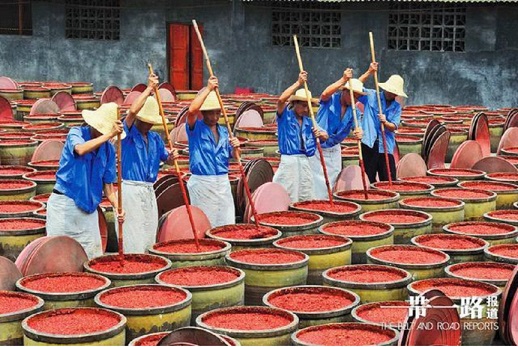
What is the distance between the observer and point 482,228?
9.79 m

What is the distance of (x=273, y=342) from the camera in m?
6.76

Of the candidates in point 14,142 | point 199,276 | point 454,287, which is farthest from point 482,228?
point 14,142

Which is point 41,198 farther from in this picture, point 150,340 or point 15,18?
point 15,18

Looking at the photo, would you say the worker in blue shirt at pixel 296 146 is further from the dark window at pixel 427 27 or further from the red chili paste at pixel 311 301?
the dark window at pixel 427 27

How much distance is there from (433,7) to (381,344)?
626 inches

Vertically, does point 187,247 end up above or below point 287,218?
below

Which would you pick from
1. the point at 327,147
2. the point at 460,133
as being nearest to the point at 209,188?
the point at 327,147

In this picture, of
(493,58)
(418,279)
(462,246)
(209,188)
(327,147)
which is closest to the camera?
(418,279)

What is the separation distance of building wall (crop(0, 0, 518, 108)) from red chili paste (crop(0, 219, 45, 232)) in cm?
1391

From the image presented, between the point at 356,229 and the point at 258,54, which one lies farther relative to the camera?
the point at 258,54

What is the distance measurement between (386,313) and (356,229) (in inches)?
92.5

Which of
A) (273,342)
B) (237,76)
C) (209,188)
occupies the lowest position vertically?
(273,342)

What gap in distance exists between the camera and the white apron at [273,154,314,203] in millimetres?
11367

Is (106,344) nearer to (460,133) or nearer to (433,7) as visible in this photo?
(460,133)
